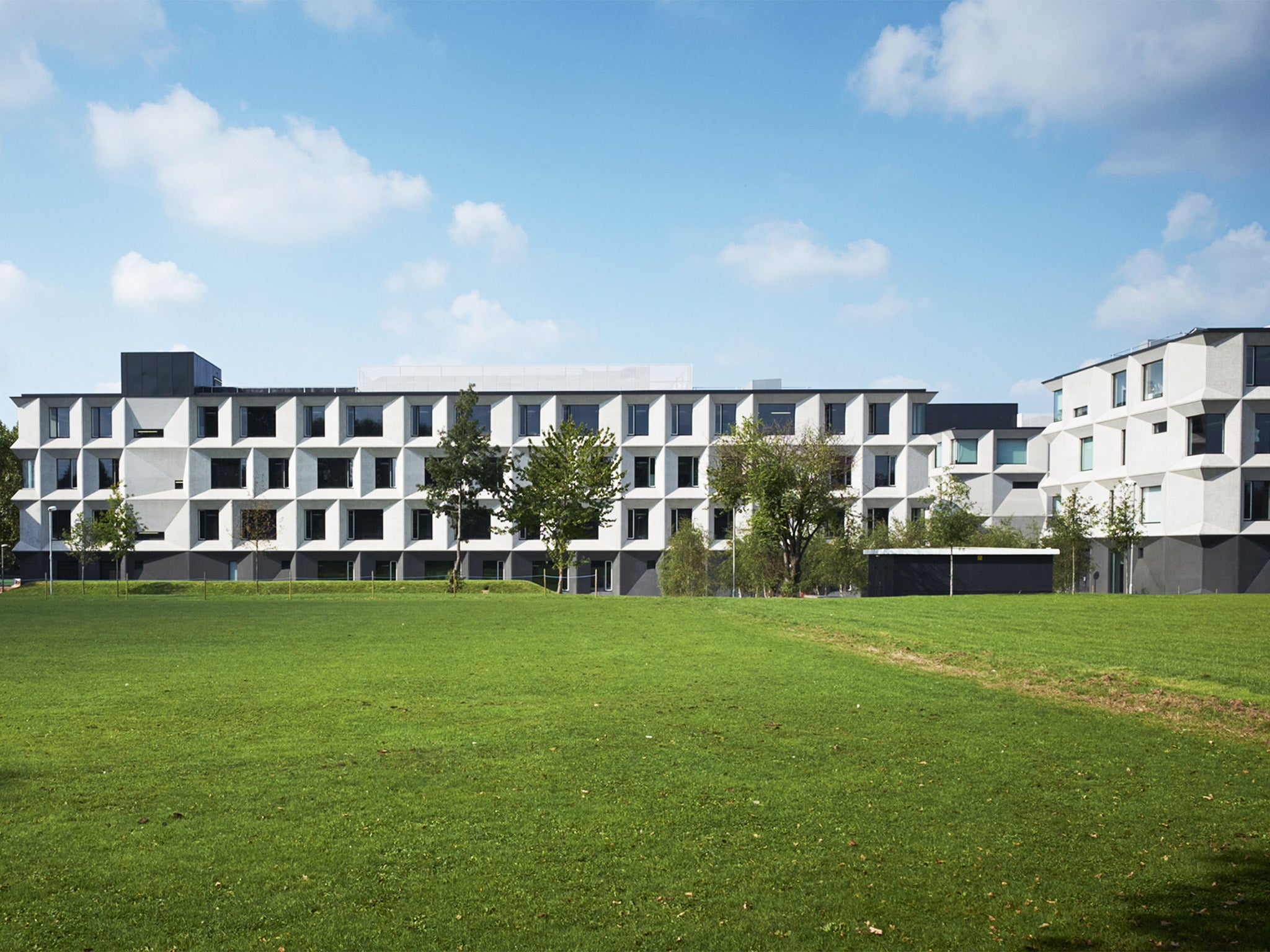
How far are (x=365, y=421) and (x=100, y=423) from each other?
1967 cm

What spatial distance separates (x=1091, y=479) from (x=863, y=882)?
6460cm

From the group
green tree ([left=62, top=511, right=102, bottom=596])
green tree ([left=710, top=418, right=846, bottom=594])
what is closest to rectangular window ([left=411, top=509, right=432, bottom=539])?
green tree ([left=62, top=511, right=102, bottom=596])

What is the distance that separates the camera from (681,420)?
226ft

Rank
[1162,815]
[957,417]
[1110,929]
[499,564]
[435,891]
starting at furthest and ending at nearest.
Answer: [957,417]
[499,564]
[1162,815]
[435,891]
[1110,929]

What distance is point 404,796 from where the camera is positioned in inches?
314

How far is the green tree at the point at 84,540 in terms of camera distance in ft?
193

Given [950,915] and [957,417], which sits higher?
[957,417]

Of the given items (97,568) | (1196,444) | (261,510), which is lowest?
(97,568)

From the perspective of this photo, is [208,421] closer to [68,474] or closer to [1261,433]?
[68,474]

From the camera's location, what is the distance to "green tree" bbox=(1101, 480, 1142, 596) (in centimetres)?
5056

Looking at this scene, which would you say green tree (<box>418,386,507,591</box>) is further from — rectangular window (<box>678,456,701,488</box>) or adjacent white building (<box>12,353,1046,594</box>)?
rectangular window (<box>678,456,701,488</box>)

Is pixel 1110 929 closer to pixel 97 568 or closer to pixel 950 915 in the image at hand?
pixel 950 915

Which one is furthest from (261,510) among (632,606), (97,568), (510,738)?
(510,738)

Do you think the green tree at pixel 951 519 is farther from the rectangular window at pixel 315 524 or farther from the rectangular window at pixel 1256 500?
the rectangular window at pixel 315 524
